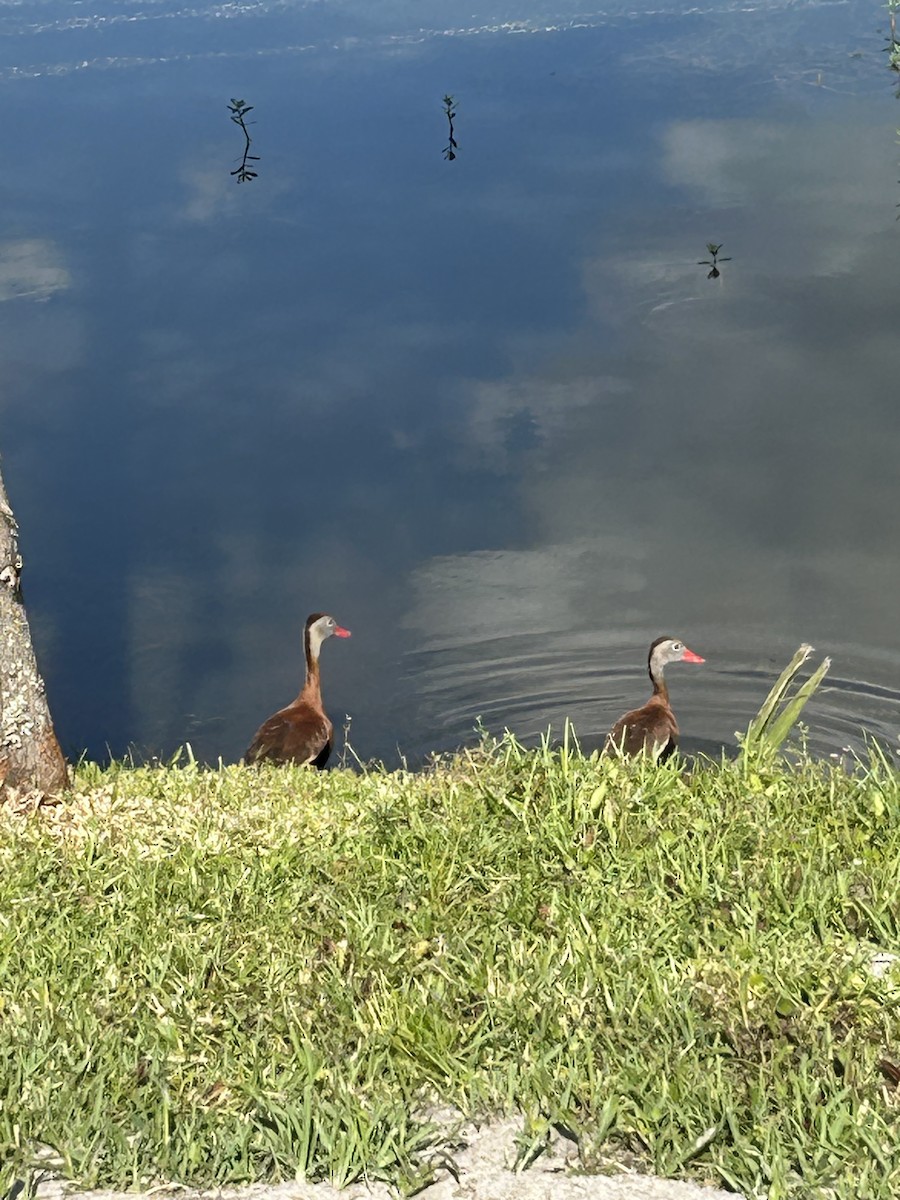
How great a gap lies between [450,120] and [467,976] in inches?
790

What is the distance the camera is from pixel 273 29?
2931 centimetres

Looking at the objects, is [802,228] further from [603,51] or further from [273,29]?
[273,29]

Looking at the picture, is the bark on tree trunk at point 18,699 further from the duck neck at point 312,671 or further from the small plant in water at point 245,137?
the small plant in water at point 245,137

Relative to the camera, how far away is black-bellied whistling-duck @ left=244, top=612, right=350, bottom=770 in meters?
9.75

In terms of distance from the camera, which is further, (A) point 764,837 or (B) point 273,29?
(B) point 273,29

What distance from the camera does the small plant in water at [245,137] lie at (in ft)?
74.9

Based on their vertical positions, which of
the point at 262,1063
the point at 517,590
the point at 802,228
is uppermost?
the point at 262,1063

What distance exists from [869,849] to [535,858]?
1253 millimetres

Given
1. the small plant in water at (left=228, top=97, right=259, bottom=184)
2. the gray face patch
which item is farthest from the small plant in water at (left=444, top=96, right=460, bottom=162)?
the gray face patch

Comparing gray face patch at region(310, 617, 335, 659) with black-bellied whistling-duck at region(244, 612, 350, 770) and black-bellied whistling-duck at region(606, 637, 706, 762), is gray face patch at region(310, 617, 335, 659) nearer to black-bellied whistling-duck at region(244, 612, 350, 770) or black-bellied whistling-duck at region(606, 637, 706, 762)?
black-bellied whistling-duck at region(244, 612, 350, 770)

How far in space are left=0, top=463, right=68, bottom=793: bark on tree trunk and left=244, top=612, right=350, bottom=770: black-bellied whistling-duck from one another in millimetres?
2189

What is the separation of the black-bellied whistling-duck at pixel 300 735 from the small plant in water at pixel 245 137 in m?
14.0

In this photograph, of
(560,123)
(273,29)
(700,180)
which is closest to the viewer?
(700,180)

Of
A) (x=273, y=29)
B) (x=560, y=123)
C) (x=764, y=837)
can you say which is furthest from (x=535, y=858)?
(x=273, y=29)
